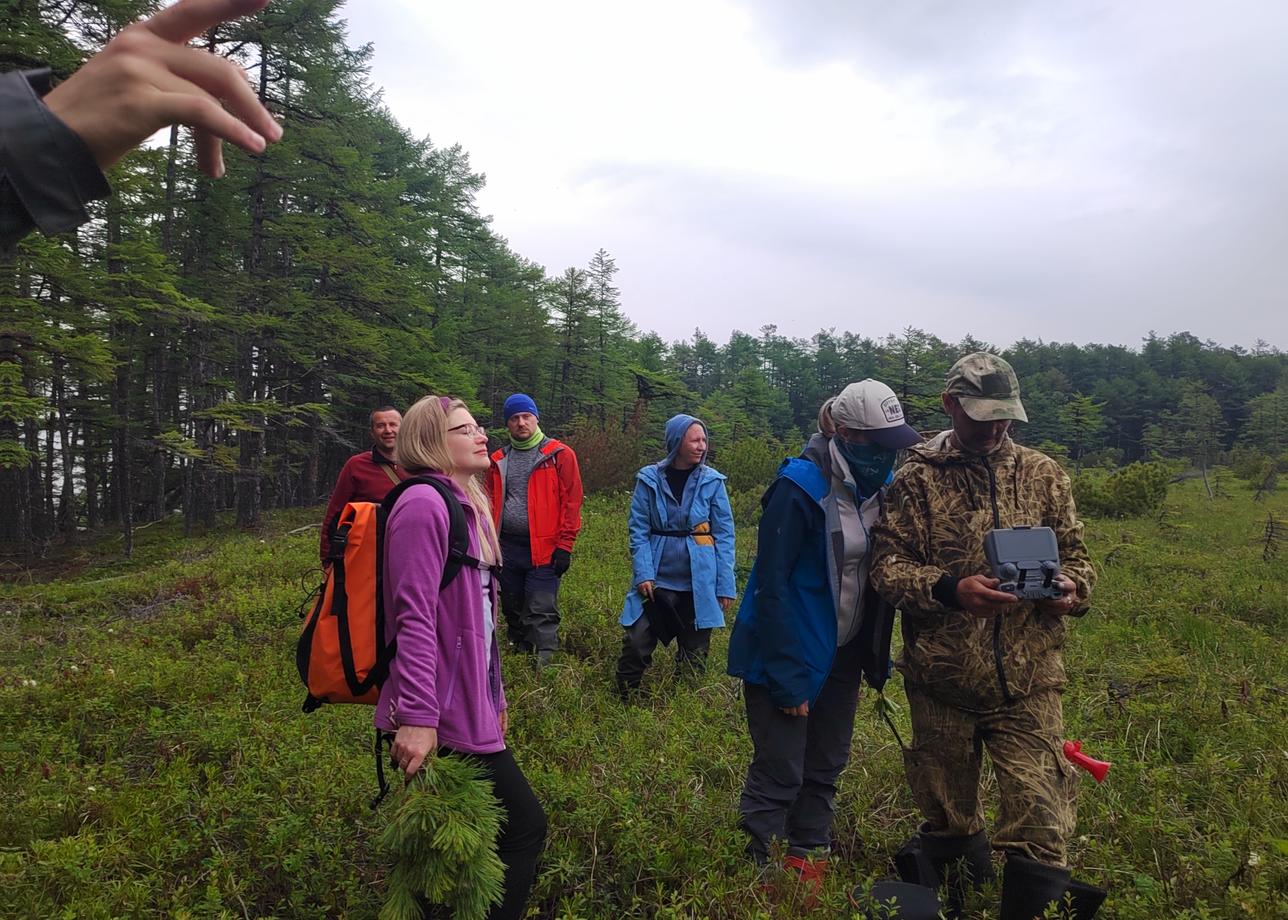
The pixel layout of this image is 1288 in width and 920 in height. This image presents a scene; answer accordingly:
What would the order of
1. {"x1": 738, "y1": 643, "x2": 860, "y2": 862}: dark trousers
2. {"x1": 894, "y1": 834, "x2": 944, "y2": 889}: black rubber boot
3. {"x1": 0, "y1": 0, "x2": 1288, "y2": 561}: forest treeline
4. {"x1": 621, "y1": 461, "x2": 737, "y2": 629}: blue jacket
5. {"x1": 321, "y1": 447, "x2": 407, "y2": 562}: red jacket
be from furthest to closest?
{"x1": 0, "y1": 0, "x2": 1288, "y2": 561}: forest treeline → {"x1": 621, "y1": 461, "x2": 737, "y2": 629}: blue jacket → {"x1": 321, "y1": 447, "x2": 407, "y2": 562}: red jacket → {"x1": 738, "y1": 643, "x2": 860, "y2": 862}: dark trousers → {"x1": 894, "y1": 834, "x2": 944, "y2": 889}: black rubber boot

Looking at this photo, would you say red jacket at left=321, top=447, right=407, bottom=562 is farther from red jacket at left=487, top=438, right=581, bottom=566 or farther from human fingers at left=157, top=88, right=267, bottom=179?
human fingers at left=157, top=88, right=267, bottom=179

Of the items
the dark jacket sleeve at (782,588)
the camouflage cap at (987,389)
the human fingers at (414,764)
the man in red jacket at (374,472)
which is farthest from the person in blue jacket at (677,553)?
the human fingers at (414,764)

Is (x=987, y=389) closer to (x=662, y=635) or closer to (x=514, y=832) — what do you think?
(x=514, y=832)

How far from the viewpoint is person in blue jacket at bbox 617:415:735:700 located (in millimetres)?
5297

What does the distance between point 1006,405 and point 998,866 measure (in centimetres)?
215

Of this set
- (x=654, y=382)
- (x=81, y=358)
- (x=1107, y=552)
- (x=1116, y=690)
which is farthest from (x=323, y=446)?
(x=1116, y=690)

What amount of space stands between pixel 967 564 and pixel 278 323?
1916 centimetres

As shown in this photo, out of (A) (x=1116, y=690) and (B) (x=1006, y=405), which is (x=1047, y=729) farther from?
(A) (x=1116, y=690)

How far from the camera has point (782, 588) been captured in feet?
10.3

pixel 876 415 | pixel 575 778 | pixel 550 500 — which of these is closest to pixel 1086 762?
pixel 876 415

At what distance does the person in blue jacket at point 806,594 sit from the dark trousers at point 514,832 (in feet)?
3.80

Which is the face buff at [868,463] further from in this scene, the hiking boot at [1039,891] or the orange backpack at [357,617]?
the orange backpack at [357,617]

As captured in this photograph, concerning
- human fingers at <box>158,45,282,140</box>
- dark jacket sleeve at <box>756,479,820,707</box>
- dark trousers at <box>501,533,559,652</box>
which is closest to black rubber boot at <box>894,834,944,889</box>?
dark jacket sleeve at <box>756,479,820,707</box>

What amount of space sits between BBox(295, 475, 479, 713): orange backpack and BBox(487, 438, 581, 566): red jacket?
3071 millimetres
